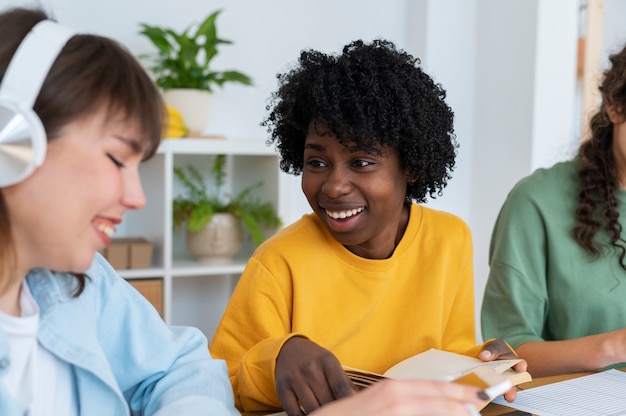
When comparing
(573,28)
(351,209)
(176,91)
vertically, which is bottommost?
(351,209)

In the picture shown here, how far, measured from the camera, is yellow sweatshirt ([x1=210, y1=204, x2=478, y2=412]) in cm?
130

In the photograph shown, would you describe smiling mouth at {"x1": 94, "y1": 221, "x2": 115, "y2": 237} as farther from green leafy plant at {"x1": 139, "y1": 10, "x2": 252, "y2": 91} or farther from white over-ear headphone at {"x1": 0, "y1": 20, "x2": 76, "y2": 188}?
green leafy plant at {"x1": 139, "y1": 10, "x2": 252, "y2": 91}

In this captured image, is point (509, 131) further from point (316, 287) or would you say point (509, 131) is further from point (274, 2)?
point (316, 287)

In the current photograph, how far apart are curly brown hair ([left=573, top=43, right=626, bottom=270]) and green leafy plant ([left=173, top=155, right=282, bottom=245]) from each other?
1.48 meters

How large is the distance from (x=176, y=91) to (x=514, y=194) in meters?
1.53

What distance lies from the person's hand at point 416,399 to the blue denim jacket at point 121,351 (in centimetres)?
28

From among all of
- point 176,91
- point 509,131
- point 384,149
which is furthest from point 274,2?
point 384,149

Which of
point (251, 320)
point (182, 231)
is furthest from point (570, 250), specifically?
point (182, 231)

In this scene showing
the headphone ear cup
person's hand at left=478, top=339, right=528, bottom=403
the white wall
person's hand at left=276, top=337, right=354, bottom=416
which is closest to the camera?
the headphone ear cup

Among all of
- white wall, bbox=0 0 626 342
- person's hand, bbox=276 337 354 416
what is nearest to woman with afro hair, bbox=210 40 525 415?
person's hand, bbox=276 337 354 416

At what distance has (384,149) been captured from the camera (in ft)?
4.43

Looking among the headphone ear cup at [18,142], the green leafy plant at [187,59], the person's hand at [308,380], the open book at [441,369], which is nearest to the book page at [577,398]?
the open book at [441,369]

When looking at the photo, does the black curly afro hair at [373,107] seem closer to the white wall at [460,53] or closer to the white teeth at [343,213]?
the white teeth at [343,213]

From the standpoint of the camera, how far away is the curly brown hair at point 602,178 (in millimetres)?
1665
